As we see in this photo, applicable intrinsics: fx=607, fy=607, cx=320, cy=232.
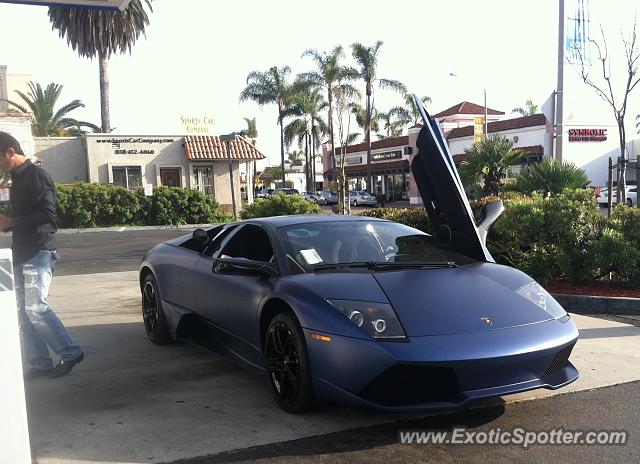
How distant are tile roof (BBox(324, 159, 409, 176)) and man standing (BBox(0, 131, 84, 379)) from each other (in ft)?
145

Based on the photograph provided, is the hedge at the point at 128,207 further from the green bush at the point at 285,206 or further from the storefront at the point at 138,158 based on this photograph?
the green bush at the point at 285,206

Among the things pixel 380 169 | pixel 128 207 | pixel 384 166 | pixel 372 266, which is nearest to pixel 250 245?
pixel 372 266

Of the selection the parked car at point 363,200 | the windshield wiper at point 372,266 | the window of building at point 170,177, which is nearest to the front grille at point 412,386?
the windshield wiper at point 372,266

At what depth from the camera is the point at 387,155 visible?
51.8 metres

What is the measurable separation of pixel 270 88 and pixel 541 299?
51.6 metres

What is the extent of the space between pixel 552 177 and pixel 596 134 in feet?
97.1

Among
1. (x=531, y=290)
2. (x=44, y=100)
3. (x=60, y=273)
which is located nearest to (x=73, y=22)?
(x=44, y=100)

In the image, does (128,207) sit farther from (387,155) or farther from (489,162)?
(387,155)

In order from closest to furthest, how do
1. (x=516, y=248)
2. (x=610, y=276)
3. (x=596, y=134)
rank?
(x=610, y=276) < (x=516, y=248) < (x=596, y=134)

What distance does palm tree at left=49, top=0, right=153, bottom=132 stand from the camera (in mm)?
31656

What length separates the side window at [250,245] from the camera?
181 inches

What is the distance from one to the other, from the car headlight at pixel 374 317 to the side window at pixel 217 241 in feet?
5.96

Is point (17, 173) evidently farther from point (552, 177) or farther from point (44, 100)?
point (44, 100)

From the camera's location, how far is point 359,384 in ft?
11.2
